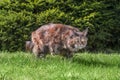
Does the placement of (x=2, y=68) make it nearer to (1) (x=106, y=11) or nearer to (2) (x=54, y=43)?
(2) (x=54, y=43)

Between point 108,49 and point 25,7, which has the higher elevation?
point 25,7

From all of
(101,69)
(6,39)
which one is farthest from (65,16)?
(101,69)

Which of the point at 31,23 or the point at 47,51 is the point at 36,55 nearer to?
the point at 47,51

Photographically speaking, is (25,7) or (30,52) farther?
(25,7)

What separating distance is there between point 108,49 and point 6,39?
3611mm

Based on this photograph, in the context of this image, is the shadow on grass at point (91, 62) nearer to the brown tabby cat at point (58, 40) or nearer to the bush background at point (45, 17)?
the brown tabby cat at point (58, 40)

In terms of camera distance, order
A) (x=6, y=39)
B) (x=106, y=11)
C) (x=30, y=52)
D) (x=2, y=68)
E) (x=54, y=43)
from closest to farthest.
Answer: (x=2, y=68)
(x=54, y=43)
(x=30, y=52)
(x=6, y=39)
(x=106, y=11)

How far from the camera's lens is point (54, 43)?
1037 cm

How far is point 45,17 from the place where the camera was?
13.8 m

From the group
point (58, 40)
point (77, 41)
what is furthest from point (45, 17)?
point (77, 41)

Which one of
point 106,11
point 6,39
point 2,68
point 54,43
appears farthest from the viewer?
point 106,11

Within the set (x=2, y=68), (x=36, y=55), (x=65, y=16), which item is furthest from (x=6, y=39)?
(x=2, y=68)

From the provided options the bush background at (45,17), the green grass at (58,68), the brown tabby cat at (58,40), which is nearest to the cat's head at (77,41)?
the brown tabby cat at (58,40)

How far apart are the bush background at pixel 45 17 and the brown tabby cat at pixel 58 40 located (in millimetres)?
3058
